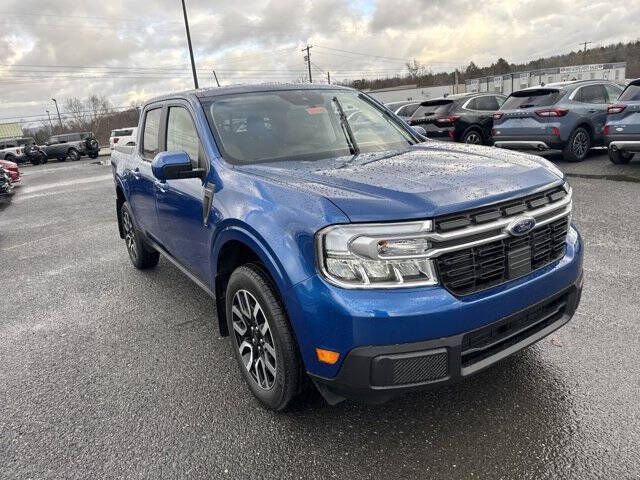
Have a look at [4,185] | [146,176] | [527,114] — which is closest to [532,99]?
[527,114]

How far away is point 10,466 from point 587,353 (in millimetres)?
3390

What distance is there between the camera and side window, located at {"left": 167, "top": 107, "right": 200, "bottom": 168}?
3426 mm

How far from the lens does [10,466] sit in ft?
8.34

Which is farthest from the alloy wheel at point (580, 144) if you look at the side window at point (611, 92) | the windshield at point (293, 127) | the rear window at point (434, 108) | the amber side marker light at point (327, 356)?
the amber side marker light at point (327, 356)

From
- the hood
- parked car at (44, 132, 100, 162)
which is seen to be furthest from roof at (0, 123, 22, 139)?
the hood

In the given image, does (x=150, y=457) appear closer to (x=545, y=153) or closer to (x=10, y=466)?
(x=10, y=466)

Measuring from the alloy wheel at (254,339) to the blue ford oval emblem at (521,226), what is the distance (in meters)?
1.28

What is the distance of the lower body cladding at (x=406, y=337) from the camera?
6.85 ft

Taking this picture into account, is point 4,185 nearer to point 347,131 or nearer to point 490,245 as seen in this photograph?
point 347,131

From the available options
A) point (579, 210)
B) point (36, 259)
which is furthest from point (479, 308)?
point (36, 259)

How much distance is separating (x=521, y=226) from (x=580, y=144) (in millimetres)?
10022

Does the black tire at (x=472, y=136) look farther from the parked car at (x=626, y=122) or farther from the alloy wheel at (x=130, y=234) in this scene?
the alloy wheel at (x=130, y=234)

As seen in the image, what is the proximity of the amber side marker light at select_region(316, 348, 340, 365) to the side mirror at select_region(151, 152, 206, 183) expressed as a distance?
4.94 ft

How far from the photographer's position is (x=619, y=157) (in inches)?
392
